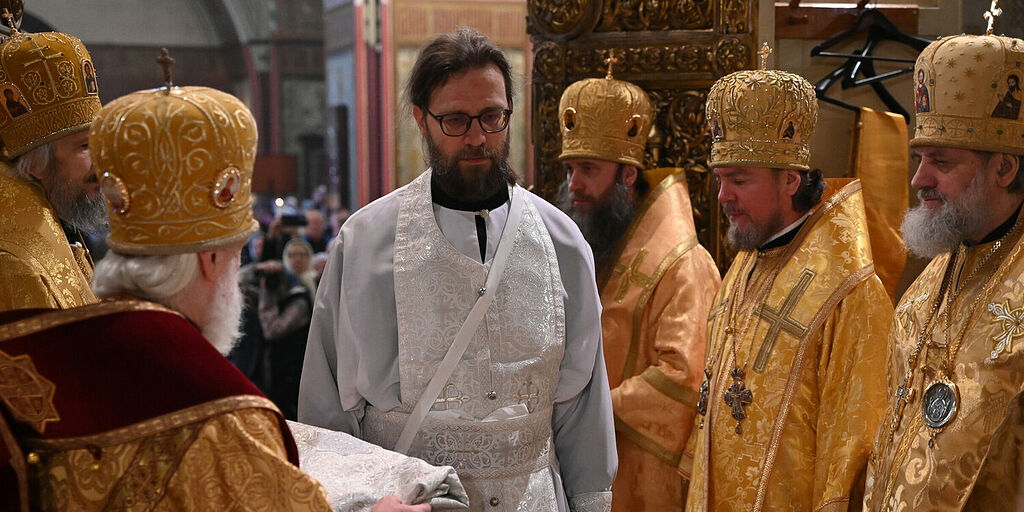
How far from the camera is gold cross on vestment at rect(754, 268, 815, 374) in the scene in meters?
3.28

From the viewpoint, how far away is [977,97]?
2787 millimetres

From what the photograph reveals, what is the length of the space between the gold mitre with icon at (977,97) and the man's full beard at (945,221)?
11 cm

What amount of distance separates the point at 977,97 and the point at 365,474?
1795 mm

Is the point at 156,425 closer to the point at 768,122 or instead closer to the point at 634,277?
the point at 768,122

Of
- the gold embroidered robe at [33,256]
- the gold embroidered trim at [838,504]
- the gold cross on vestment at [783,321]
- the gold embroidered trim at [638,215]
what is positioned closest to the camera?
the gold embroidered robe at [33,256]

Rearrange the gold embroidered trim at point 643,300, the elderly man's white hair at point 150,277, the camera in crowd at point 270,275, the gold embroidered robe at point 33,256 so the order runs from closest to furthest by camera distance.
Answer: the elderly man's white hair at point 150,277 < the gold embroidered robe at point 33,256 < the gold embroidered trim at point 643,300 < the camera in crowd at point 270,275

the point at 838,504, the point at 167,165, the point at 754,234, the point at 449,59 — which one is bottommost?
the point at 838,504

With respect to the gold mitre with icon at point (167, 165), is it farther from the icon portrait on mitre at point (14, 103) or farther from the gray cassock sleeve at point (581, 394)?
the gray cassock sleeve at point (581, 394)

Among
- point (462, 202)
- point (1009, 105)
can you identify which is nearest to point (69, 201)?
point (462, 202)

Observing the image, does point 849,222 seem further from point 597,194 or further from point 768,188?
point 597,194

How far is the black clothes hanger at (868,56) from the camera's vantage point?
425 centimetres

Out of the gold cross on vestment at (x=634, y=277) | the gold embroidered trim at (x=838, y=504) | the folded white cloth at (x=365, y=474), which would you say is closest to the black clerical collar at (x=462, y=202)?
the folded white cloth at (x=365, y=474)

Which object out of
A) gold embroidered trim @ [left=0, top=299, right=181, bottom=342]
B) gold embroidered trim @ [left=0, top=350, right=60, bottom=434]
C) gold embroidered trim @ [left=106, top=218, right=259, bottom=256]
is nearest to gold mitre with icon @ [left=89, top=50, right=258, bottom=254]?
gold embroidered trim @ [left=106, top=218, right=259, bottom=256]

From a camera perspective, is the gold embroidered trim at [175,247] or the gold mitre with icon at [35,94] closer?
the gold embroidered trim at [175,247]
